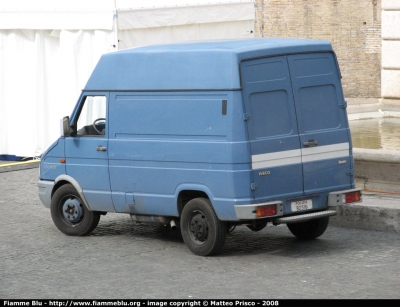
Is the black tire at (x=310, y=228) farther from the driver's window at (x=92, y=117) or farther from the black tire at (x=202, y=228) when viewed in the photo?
the driver's window at (x=92, y=117)

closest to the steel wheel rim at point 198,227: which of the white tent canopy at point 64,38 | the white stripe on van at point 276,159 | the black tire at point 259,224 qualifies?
the black tire at point 259,224

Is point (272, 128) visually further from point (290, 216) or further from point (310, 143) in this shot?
point (290, 216)

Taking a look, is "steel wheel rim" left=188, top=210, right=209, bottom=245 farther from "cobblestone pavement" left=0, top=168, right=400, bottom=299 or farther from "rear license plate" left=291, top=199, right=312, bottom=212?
"rear license plate" left=291, top=199, right=312, bottom=212

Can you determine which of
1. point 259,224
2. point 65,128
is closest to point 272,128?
point 259,224


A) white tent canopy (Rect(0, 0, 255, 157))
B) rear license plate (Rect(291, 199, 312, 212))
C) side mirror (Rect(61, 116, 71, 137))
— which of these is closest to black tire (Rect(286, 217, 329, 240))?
rear license plate (Rect(291, 199, 312, 212))

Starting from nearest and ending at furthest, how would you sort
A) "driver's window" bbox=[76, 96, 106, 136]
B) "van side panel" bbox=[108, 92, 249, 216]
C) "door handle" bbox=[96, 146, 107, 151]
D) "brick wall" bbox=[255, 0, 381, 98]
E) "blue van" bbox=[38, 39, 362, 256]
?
"blue van" bbox=[38, 39, 362, 256] < "van side panel" bbox=[108, 92, 249, 216] < "door handle" bbox=[96, 146, 107, 151] < "driver's window" bbox=[76, 96, 106, 136] < "brick wall" bbox=[255, 0, 381, 98]

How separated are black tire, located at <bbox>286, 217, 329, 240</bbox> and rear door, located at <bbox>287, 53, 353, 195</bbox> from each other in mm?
582

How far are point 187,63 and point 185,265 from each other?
7.13 feet

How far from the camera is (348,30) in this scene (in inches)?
1075

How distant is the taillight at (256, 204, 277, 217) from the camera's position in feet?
30.4

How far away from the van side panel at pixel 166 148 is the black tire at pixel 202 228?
157mm

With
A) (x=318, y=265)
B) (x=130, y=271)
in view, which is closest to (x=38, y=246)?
(x=130, y=271)

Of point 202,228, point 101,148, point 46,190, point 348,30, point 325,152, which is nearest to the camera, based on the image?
point 202,228

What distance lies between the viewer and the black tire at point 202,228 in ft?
31.5
